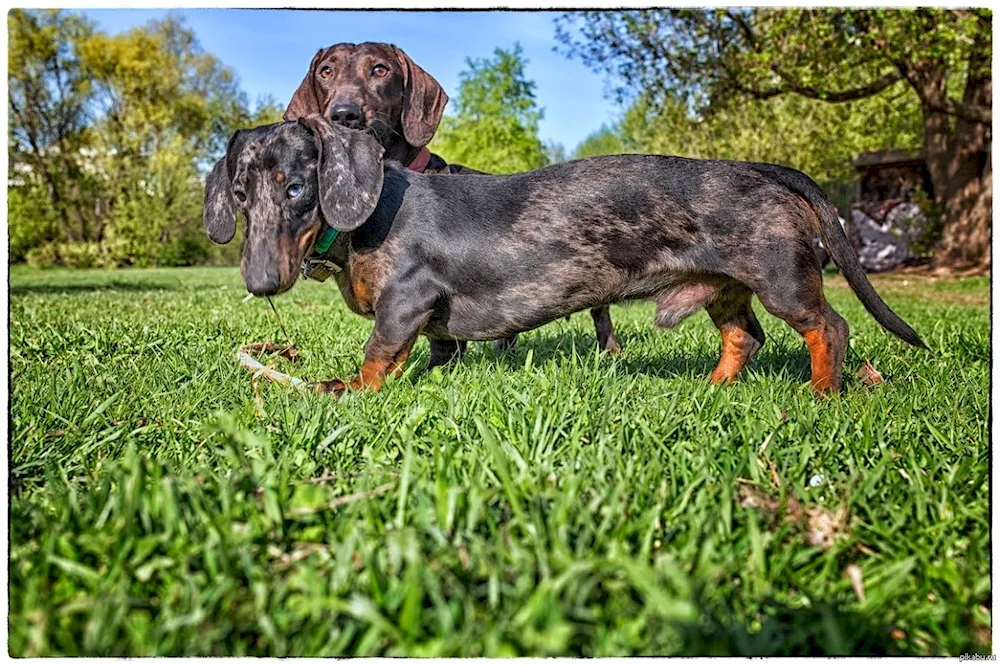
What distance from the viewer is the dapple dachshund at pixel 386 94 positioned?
14.6 feet

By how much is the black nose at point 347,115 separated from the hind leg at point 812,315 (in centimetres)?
218

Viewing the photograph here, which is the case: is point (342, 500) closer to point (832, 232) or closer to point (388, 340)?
point (388, 340)

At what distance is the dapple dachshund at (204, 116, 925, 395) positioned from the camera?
339 cm

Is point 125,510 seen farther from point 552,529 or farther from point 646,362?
point 646,362

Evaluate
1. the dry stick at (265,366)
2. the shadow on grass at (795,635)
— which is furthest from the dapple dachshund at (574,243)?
the shadow on grass at (795,635)

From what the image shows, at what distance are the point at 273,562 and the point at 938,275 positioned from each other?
16.2 meters

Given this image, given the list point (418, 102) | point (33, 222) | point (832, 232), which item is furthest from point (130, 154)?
point (832, 232)

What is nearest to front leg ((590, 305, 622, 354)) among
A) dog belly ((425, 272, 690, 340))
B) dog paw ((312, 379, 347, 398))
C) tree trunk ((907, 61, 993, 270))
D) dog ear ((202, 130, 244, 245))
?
dog belly ((425, 272, 690, 340))

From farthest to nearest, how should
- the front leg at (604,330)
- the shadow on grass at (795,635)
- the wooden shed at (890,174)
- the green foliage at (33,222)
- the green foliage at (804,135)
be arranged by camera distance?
1. the green foliage at (804,135)
2. the green foliage at (33,222)
3. the wooden shed at (890,174)
4. the front leg at (604,330)
5. the shadow on grass at (795,635)

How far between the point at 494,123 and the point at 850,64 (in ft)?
18.3

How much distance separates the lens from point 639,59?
15219 millimetres

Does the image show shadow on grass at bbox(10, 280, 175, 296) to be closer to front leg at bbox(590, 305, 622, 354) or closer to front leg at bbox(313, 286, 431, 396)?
front leg at bbox(590, 305, 622, 354)

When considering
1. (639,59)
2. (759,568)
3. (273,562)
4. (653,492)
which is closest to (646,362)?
(653,492)

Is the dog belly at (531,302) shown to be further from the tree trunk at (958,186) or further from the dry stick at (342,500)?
the tree trunk at (958,186)
